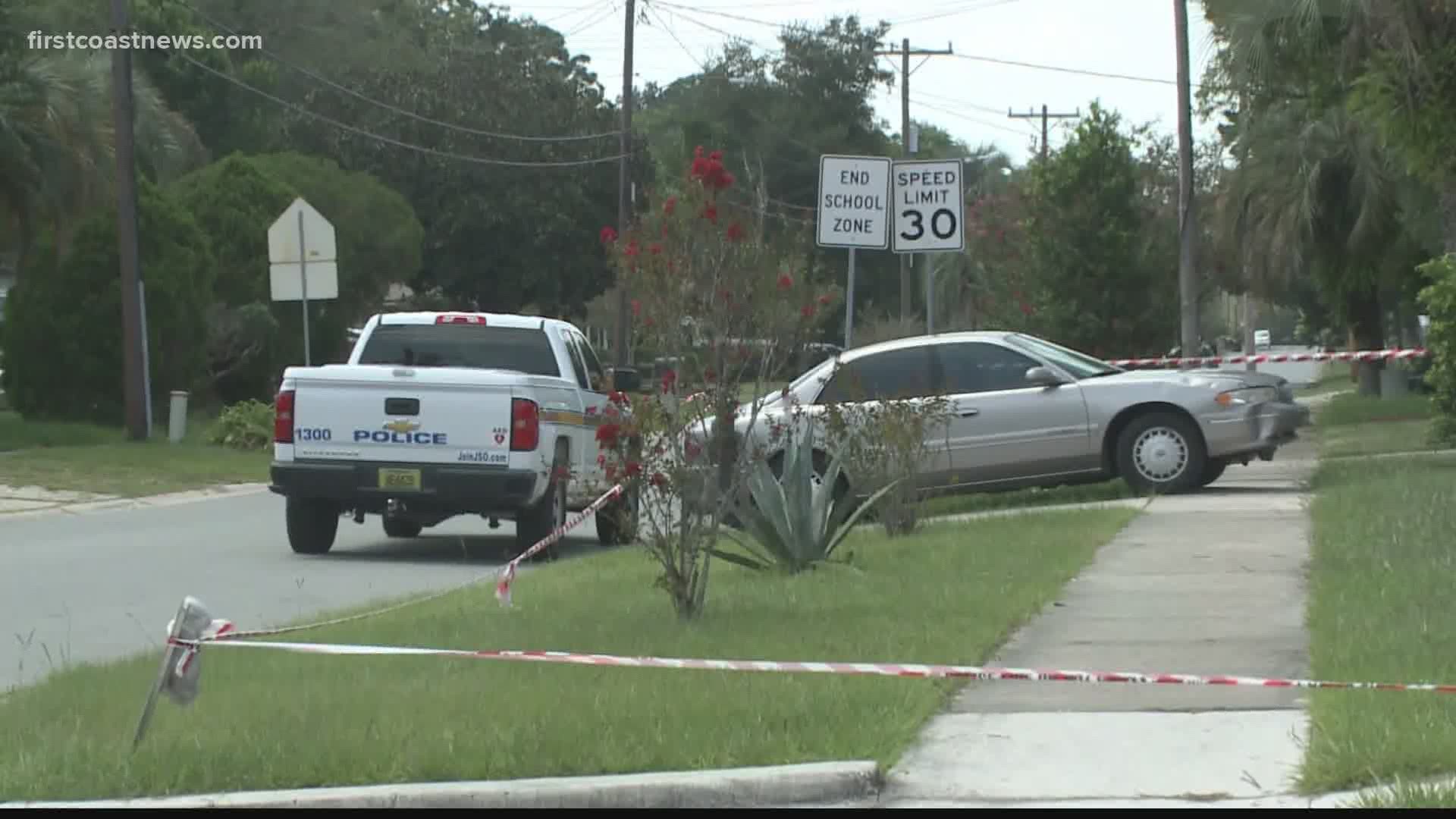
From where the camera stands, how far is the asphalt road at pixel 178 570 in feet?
39.6

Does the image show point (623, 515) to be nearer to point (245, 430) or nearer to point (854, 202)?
point (854, 202)

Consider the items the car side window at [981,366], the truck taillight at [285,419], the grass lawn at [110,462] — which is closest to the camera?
the truck taillight at [285,419]

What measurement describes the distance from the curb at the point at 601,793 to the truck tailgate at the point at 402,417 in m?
8.69

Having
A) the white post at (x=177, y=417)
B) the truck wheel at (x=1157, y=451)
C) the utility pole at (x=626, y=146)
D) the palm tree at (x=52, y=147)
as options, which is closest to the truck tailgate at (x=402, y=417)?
the truck wheel at (x=1157, y=451)

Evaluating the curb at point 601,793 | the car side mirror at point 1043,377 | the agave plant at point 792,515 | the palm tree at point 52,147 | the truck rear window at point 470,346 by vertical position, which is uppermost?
the palm tree at point 52,147

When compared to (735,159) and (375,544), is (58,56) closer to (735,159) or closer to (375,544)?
(375,544)

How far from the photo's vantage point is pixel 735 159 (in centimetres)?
7288

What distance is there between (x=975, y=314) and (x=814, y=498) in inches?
1943

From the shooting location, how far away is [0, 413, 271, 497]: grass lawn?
24203 mm

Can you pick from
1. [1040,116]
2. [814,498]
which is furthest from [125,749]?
[1040,116]

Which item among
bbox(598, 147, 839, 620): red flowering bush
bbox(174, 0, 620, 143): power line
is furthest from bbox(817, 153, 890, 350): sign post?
bbox(174, 0, 620, 143): power line

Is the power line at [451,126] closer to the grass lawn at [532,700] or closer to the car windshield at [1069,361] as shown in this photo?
the car windshield at [1069,361]

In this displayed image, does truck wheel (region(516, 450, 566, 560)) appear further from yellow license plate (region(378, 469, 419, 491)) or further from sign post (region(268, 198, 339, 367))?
sign post (region(268, 198, 339, 367))

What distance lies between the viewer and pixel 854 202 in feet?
60.7
